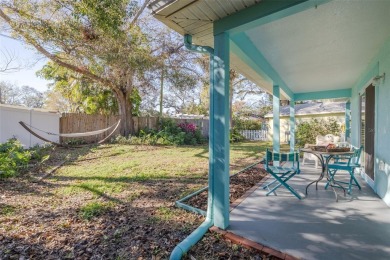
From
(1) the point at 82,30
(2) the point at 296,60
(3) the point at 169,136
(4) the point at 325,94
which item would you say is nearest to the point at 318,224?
(2) the point at 296,60

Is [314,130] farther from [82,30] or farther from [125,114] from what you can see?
[82,30]

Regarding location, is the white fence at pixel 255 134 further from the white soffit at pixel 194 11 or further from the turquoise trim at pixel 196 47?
the white soffit at pixel 194 11

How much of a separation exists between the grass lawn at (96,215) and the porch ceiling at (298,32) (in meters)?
2.35

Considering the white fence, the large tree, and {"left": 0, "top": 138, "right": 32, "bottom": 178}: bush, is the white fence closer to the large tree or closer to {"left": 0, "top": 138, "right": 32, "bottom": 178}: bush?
the large tree

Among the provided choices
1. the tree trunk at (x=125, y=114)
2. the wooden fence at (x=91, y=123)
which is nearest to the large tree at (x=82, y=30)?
the wooden fence at (x=91, y=123)

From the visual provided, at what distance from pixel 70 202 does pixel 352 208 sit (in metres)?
4.03

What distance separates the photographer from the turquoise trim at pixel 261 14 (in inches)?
76.4

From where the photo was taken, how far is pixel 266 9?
6.80 feet

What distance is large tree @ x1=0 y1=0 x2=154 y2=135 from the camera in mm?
5202

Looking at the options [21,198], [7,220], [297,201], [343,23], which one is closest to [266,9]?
[343,23]

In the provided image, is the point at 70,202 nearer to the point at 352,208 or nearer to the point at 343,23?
the point at 352,208

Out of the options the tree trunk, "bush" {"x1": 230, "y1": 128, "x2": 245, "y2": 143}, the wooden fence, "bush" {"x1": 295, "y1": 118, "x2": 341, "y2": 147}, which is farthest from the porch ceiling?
"bush" {"x1": 230, "y1": 128, "x2": 245, "y2": 143}

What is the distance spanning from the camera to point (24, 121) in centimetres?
800

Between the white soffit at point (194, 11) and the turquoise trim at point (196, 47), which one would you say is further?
the turquoise trim at point (196, 47)
